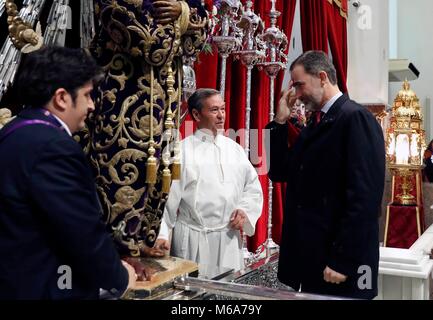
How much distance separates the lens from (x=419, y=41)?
859cm

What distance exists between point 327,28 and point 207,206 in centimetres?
343

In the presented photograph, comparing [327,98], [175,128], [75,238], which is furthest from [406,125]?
[75,238]

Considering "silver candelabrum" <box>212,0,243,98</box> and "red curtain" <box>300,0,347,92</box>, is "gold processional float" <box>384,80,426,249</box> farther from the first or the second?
"silver candelabrum" <box>212,0,243,98</box>

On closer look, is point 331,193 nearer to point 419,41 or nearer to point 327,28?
point 327,28

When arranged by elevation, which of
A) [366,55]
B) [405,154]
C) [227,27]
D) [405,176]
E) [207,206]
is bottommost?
[405,176]

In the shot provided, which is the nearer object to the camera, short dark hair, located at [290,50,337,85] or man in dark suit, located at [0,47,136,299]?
man in dark suit, located at [0,47,136,299]

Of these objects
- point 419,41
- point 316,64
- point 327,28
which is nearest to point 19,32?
point 316,64

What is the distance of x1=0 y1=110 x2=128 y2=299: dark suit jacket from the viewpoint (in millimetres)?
952

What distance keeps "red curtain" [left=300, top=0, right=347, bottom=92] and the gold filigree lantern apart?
37.8 inches

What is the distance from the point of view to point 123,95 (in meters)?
1.45

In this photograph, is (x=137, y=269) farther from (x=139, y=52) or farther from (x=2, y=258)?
(x=139, y=52)

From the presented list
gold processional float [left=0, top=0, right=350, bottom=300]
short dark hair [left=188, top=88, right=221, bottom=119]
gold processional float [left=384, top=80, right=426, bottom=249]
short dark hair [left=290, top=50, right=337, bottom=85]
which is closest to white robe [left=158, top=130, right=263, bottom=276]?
short dark hair [left=188, top=88, right=221, bottom=119]
